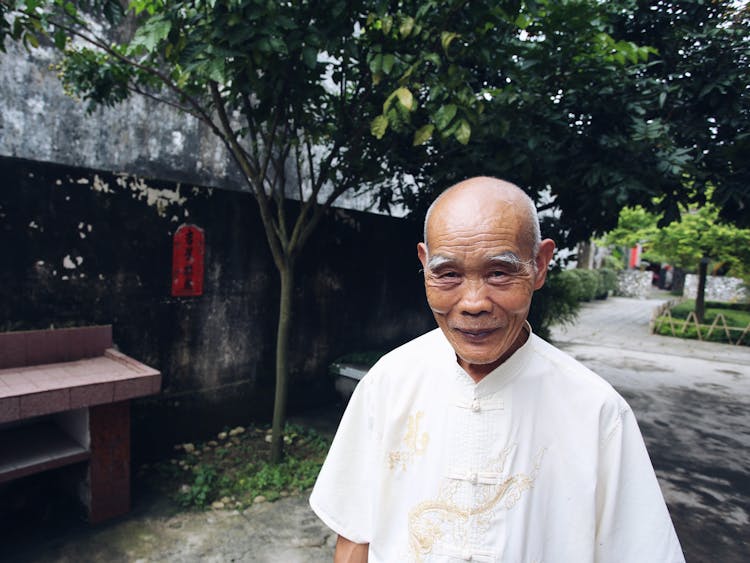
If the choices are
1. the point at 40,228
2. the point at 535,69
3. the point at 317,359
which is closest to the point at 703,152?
the point at 535,69

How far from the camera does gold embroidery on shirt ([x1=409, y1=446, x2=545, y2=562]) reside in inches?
47.7

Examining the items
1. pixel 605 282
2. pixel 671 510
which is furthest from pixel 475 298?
pixel 605 282

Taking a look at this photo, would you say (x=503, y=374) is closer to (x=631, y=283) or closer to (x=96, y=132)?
(x=96, y=132)

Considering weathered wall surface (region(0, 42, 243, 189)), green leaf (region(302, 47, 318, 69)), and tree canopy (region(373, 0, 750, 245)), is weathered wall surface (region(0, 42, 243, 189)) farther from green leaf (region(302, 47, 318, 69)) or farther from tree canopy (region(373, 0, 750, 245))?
green leaf (region(302, 47, 318, 69))

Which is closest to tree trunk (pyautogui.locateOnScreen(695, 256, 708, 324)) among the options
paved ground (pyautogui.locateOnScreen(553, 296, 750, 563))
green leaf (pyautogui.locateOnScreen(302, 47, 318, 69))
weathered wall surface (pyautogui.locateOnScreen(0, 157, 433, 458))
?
paved ground (pyautogui.locateOnScreen(553, 296, 750, 563))

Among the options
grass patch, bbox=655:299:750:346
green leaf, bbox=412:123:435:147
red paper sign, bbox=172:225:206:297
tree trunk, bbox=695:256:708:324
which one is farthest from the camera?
tree trunk, bbox=695:256:708:324

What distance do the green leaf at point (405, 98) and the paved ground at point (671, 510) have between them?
9.70 ft

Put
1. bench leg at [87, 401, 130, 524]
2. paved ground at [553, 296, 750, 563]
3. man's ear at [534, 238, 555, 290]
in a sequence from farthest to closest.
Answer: paved ground at [553, 296, 750, 563]
bench leg at [87, 401, 130, 524]
man's ear at [534, 238, 555, 290]

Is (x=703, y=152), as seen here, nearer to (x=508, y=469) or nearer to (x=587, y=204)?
(x=587, y=204)

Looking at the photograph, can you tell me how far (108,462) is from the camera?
330cm

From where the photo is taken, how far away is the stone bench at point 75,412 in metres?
2.95

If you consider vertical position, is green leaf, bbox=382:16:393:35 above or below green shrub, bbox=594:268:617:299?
above

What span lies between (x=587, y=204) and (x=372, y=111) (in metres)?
2.44

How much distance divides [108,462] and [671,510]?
4.51 metres
